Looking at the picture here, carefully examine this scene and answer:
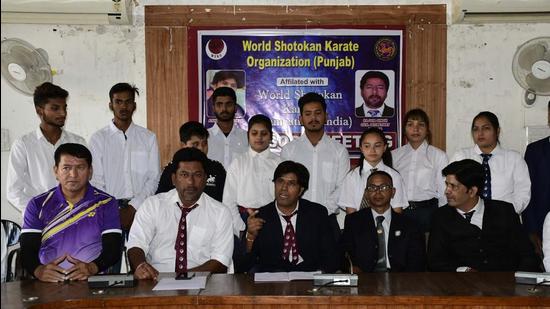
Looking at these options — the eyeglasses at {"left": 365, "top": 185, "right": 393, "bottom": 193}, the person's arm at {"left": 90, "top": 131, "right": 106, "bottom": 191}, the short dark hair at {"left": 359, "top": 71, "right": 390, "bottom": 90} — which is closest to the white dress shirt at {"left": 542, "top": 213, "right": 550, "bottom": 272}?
the eyeglasses at {"left": 365, "top": 185, "right": 393, "bottom": 193}

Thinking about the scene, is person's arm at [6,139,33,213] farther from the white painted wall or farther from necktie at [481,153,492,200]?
necktie at [481,153,492,200]

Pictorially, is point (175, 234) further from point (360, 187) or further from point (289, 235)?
point (360, 187)

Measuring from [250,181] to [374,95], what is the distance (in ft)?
5.39

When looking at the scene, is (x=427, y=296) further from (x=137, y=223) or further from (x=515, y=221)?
(x=137, y=223)

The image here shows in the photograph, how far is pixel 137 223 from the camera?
3.51 m

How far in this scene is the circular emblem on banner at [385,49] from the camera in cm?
534

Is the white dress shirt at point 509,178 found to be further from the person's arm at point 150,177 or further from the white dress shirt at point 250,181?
the person's arm at point 150,177

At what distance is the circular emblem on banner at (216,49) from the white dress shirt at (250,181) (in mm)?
1332

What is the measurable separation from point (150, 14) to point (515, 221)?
329 cm

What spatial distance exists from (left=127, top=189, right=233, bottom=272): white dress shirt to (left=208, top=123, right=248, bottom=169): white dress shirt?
1244mm

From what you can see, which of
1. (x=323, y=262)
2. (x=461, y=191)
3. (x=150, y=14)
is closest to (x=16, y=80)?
(x=150, y=14)

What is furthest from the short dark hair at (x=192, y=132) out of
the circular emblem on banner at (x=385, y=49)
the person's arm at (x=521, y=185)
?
the person's arm at (x=521, y=185)

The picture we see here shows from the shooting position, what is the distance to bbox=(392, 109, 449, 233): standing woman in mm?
4418

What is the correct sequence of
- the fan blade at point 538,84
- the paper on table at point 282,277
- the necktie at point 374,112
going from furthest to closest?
the necktie at point 374,112 < the fan blade at point 538,84 < the paper on table at point 282,277
